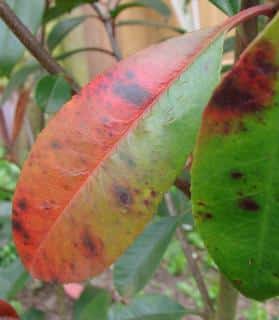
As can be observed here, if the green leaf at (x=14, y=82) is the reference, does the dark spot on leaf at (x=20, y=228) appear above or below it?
above

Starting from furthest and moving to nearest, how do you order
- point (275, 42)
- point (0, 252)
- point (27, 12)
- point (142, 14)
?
A: point (142, 14) < point (0, 252) < point (27, 12) < point (275, 42)

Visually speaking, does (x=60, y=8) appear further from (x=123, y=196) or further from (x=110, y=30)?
(x=123, y=196)

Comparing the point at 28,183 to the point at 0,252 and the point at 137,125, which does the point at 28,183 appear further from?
the point at 0,252

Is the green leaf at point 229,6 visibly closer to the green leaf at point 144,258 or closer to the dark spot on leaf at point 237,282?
the dark spot on leaf at point 237,282

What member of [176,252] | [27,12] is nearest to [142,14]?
[176,252]

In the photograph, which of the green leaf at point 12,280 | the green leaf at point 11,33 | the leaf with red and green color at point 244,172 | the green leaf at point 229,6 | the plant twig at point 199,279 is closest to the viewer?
the leaf with red and green color at point 244,172

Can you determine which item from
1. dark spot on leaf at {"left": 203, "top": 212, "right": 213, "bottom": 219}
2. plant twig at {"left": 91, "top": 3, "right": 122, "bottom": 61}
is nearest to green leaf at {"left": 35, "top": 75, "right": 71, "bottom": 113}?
plant twig at {"left": 91, "top": 3, "right": 122, "bottom": 61}

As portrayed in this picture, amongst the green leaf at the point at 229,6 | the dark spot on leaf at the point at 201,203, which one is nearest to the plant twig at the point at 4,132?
the green leaf at the point at 229,6
